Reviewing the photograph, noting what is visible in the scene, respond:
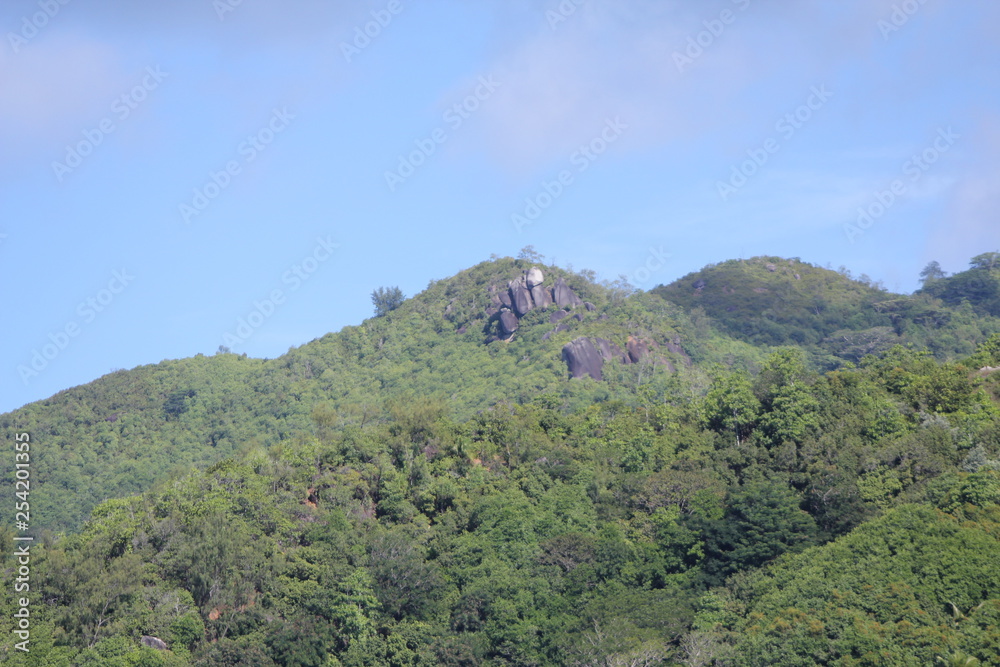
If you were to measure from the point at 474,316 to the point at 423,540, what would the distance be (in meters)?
53.4

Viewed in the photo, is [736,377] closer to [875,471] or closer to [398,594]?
[875,471]

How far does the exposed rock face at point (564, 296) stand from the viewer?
101 m

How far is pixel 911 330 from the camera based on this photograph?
362ft

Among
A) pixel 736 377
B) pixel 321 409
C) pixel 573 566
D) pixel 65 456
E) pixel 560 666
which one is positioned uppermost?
pixel 65 456

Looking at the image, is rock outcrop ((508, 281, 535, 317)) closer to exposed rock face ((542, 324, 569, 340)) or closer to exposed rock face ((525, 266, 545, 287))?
exposed rock face ((525, 266, 545, 287))

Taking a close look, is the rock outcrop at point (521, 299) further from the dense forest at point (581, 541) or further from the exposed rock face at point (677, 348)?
the dense forest at point (581, 541)

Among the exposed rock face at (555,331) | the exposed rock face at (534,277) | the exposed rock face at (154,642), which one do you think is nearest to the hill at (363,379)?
the exposed rock face at (555,331)

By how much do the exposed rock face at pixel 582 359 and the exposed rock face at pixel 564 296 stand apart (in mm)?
9617

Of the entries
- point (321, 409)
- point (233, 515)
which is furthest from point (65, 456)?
point (233, 515)

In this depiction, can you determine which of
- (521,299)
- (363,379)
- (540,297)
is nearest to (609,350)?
(540,297)

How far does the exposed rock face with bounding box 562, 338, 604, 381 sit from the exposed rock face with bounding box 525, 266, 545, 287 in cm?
1173

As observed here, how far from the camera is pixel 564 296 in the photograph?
10119 cm

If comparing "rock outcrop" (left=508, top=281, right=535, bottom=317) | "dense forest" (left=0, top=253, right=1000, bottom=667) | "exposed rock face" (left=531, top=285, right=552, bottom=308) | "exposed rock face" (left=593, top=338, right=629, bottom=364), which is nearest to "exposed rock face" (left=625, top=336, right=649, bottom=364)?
"exposed rock face" (left=593, top=338, right=629, bottom=364)

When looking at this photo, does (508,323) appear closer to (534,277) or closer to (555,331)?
(534,277)
